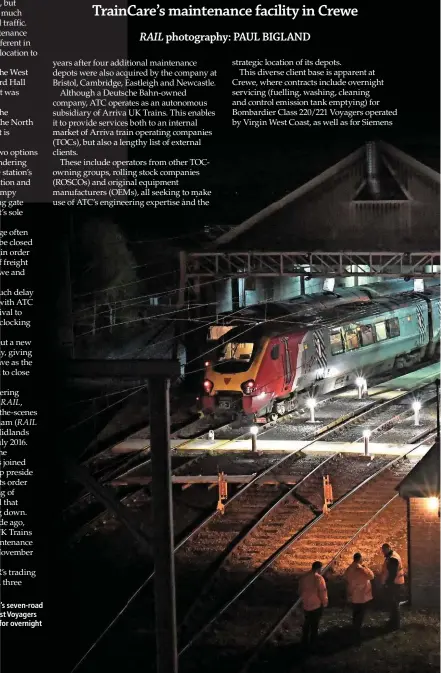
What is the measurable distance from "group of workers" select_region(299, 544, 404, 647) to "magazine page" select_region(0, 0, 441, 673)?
3cm

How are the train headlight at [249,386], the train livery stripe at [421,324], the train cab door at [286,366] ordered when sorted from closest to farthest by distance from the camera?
the train headlight at [249,386], the train cab door at [286,366], the train livery stripe at [421,324]

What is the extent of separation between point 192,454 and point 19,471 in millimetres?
9320

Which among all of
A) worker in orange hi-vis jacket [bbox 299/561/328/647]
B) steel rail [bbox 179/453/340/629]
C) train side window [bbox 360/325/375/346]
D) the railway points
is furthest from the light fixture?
train side window [bbox 360/325/375/346]

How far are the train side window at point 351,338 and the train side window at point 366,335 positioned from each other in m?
0.21

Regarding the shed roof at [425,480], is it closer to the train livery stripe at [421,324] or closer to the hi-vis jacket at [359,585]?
the hi-vis jacket at [359,585]

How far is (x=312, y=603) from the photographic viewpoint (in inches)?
433

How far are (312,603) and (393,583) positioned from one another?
0.98 meters

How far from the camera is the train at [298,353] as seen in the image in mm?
19609

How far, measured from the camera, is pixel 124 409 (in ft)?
71.3

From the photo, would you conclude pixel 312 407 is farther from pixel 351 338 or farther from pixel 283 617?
pixel 283 617

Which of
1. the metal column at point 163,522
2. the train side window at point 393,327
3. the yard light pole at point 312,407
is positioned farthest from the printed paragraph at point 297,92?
the train side window at point 393,327

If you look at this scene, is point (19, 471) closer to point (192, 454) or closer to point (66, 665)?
point (66, 665)

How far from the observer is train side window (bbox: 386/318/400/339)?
2355 centimetres

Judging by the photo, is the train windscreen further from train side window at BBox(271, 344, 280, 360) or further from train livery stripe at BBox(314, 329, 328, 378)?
train livery stripe at BBox(314, 329, 328, 378)
